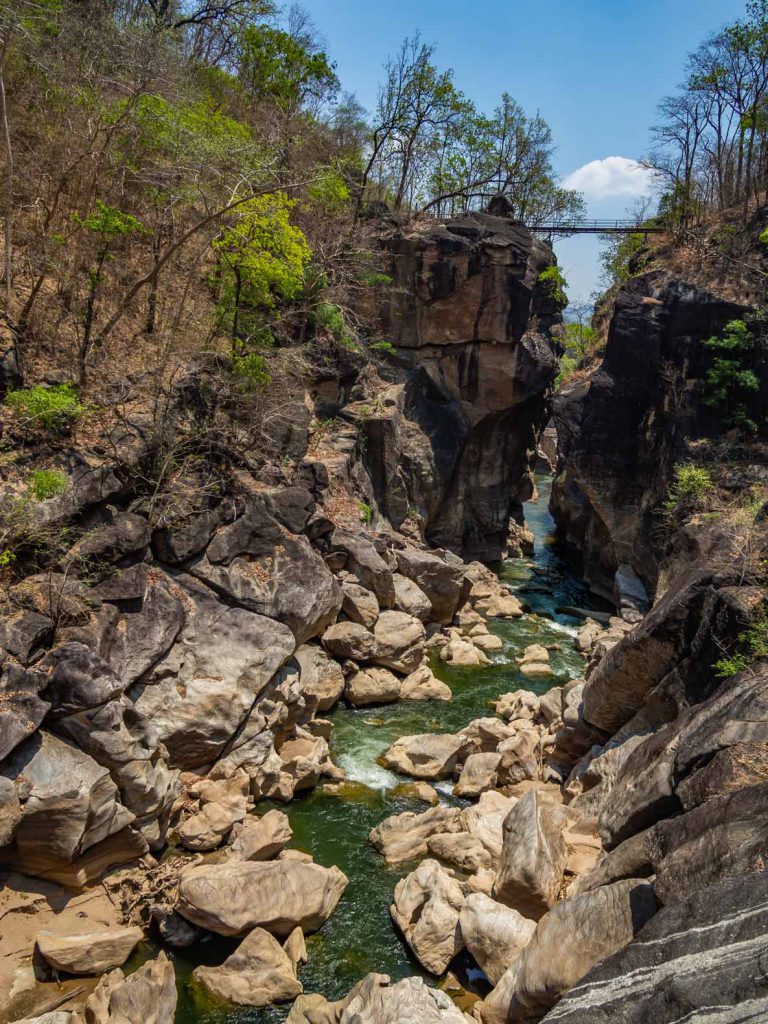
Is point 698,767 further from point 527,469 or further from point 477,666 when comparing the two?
point 527,469

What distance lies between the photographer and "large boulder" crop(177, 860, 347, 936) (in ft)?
25.8

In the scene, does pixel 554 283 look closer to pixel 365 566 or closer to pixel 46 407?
pixel 365 566

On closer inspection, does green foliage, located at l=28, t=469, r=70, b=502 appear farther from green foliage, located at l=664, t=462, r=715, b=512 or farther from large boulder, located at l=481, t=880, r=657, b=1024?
green foliage, located at l=664, t=462, r=715, b=512

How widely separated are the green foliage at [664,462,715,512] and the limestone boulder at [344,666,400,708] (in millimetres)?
9888

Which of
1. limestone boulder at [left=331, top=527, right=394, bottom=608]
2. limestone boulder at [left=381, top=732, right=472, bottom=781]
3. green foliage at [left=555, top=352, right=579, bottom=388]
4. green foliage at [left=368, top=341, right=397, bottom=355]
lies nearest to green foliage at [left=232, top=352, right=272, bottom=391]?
limestone boulder at [left=331, top=527, right=394, bottom=608]

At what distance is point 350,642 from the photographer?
14750mm

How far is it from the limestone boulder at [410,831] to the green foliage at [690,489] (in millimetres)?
11980

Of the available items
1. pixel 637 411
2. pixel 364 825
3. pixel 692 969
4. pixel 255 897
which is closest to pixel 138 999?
pixel 255 897

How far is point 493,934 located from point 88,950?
4578mm

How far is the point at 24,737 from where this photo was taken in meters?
8.23

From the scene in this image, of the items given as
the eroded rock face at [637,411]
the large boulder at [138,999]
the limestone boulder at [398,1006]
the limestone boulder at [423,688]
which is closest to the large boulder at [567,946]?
the limestone boulder at [398,1006]

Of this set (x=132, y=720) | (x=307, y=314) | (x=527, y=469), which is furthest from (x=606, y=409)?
(x=132, y=720)

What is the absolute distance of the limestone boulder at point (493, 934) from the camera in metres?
7.45

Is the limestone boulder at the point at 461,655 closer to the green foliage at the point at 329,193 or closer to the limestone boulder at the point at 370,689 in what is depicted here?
the limestone boulder at the point at 370,689
